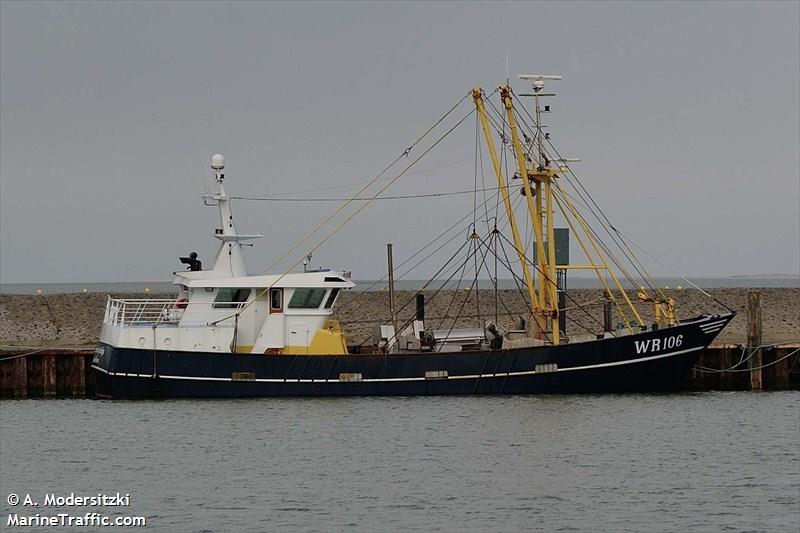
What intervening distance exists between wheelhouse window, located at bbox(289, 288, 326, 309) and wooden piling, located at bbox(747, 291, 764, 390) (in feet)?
39.3

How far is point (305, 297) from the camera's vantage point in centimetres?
3781

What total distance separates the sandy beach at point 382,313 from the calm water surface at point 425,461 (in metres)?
14.0

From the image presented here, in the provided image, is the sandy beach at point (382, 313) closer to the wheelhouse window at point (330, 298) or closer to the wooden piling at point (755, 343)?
the wooden piling at point (755, 343)

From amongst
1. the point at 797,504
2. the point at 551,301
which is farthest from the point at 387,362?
the point at 797,504

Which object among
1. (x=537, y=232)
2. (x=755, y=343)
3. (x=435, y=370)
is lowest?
(x=435, y=370)

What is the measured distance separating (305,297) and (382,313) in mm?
17524

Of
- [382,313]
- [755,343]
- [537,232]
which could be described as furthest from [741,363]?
[382,313]

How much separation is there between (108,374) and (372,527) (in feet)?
52.9

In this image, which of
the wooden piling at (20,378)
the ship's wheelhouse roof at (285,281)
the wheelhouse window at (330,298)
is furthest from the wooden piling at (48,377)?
the wheelhouse window at (330,298)

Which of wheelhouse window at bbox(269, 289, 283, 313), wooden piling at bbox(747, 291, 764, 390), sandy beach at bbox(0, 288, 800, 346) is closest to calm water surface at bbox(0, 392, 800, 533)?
wooden piling at bbox(747, 291, 764, 390)

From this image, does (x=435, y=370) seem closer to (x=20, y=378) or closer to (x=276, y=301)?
(x=276, y=301)

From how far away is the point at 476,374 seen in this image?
3697cm

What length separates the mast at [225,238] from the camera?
38.8m

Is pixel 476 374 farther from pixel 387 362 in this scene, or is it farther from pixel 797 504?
pixel 797 504
